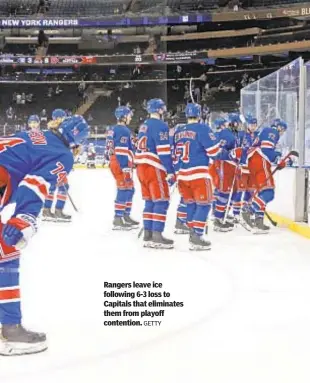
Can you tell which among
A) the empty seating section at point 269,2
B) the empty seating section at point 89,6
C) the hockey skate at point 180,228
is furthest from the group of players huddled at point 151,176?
the empty seating section at point 89,6

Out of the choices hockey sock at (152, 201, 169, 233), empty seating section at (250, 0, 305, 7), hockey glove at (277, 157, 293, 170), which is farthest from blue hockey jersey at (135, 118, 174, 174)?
empty seating section at (250, 0, 305, 7)

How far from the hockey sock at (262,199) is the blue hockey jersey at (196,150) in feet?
3.75

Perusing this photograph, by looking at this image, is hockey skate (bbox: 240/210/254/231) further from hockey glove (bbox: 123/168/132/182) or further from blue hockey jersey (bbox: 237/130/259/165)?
hockey glove (bbox: 123/168/132/182)

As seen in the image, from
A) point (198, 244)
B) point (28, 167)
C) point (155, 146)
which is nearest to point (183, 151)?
point (155, 146)

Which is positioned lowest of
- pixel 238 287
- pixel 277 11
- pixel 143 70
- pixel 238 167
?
pixel 238 287

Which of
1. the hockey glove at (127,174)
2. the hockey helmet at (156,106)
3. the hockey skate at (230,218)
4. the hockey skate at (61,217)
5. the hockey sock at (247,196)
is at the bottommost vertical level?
the hockey skate at (61,217)

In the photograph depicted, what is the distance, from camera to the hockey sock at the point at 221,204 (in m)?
5.80

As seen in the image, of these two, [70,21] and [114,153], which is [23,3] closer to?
[70,21]

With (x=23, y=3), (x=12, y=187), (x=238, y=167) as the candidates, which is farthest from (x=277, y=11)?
(x=12, y=187)

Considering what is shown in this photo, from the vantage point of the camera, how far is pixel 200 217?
4520 mm

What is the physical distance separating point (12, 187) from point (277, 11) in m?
20.3

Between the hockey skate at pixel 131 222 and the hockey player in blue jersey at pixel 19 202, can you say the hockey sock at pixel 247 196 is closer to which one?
the hockey skate at pixel 131 222

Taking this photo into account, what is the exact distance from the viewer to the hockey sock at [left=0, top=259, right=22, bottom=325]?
80.4 inches

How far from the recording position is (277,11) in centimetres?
2091
